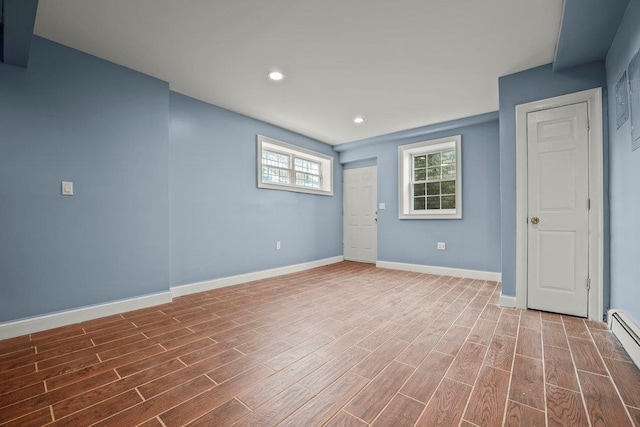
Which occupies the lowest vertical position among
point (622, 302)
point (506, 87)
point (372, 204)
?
point (622, 302)

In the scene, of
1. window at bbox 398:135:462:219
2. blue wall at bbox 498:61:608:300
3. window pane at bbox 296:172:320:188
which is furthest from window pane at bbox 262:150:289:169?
blue wall at bbox 498:61:608:300

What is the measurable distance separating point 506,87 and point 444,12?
56.4 inches

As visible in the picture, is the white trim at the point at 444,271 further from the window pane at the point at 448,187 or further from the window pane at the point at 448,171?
the window pane at the point at 448,171

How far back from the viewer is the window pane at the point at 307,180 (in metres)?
5.28

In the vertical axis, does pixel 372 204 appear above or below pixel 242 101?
below

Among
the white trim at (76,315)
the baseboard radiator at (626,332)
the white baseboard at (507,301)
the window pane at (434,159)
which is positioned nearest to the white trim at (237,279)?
the white trim at (76,315)

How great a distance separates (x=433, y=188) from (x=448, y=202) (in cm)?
37

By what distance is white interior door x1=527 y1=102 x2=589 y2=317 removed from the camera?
2.62 meters

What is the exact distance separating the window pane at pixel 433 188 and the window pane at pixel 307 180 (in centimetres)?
218

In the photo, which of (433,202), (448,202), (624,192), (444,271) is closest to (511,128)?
(624,192)

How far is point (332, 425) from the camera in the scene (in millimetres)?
1273

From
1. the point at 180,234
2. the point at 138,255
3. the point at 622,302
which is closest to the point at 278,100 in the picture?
the point at 180,234

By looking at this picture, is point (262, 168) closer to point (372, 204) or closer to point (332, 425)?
point (372, 204)

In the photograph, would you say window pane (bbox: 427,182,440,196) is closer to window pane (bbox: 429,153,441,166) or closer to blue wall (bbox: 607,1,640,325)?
window pane (bbox: 429,153,441,166)
